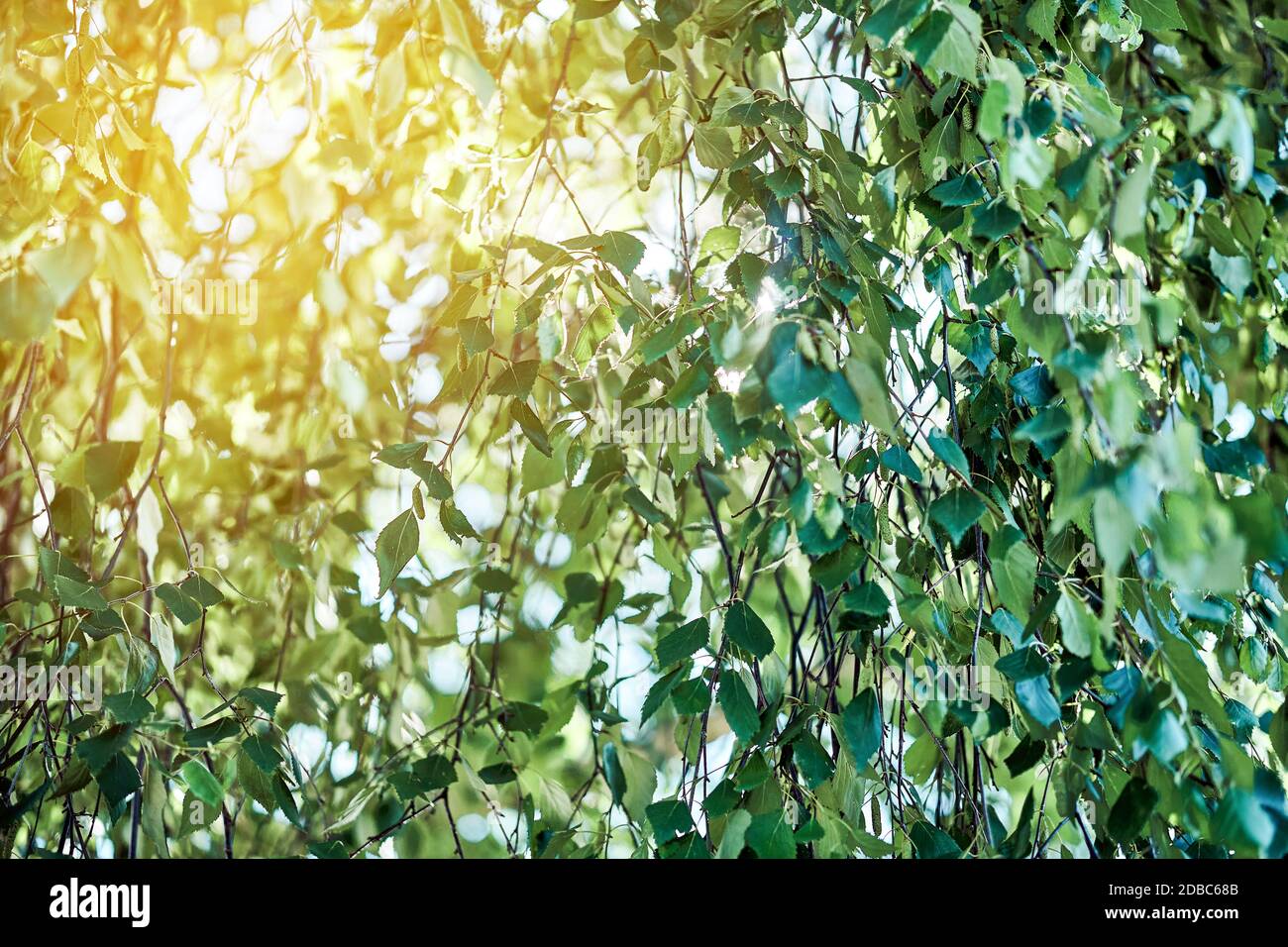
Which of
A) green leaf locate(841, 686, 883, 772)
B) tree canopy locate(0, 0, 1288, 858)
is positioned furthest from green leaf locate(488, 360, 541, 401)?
green leaf locate(841, 686, 883, 772)

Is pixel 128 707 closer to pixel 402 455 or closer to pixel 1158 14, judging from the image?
pixel 402 455

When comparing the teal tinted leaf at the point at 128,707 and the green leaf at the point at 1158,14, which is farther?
the green leaf at the point at 1158,14

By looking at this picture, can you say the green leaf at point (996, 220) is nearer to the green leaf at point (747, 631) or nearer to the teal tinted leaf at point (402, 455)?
the green leaf at point (747, 631)

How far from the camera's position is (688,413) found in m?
0.84

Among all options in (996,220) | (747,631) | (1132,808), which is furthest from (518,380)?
(1132,808)

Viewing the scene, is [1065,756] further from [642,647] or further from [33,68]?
[33,68]

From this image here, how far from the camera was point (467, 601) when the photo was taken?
4.00 ft

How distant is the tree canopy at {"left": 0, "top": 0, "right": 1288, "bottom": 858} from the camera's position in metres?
0.57

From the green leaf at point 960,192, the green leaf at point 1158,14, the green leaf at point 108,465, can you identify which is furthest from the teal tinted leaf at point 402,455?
the green leaf at point 1158,14

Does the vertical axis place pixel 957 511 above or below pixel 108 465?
below

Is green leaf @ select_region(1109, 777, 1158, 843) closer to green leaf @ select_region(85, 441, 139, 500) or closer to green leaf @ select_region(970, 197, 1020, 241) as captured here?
green leaf @ select_region(970, 197, 1020, 241)

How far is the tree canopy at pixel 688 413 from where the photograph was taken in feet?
1.86

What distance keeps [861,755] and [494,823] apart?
1000 mm
